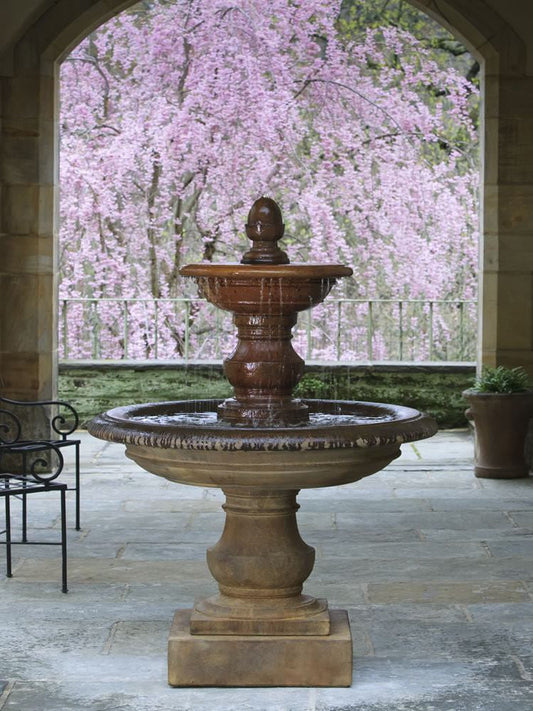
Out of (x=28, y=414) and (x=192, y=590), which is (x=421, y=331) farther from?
(x=192, y=590)

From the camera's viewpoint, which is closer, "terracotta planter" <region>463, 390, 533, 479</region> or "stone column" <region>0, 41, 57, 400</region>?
"terracotta planter" <region>463, 390, 533, 479</region>

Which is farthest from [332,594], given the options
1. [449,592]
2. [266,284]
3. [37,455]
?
[37,455]

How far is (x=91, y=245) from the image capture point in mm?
12633

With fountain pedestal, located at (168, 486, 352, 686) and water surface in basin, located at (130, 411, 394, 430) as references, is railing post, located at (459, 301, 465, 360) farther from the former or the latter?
fountain pedestal, located at (168, 486, 352, 686)

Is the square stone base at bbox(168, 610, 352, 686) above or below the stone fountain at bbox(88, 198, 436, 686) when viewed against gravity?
below

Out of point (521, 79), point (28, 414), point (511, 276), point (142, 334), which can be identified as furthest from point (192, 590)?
point (142, 334)

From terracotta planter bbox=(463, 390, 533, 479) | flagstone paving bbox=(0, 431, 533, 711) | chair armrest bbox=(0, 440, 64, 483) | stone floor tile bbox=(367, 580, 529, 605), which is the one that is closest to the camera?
flagstone paving bbox=(0, 431, 533, 711)

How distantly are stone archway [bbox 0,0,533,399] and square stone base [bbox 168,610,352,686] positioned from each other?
13.7ft

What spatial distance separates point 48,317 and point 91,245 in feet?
16.3

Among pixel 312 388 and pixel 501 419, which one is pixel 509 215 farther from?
pixel 312 388

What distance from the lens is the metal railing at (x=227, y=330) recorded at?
12258mm

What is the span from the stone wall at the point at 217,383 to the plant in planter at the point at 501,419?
2207 millimetres

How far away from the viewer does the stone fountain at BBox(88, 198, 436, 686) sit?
3578mm

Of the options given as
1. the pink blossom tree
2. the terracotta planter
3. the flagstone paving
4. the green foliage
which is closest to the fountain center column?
the flagstone paving
